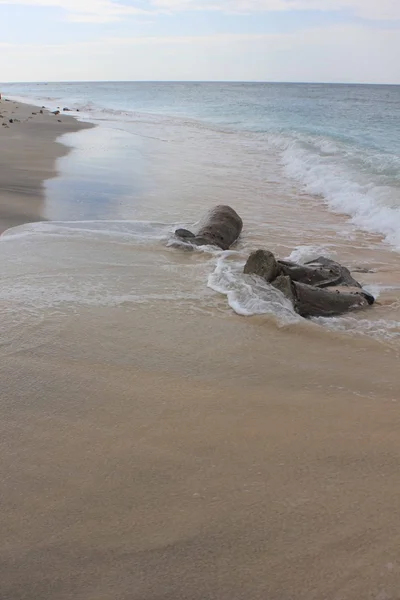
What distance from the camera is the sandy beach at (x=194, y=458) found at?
206cm

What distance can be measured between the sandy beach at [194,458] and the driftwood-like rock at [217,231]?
2414mm

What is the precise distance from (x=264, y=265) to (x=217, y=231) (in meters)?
1.90

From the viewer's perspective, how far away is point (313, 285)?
546 cm

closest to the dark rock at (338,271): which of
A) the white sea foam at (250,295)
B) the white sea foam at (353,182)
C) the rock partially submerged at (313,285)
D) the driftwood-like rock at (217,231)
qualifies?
the rock partially submerged at (313,285)

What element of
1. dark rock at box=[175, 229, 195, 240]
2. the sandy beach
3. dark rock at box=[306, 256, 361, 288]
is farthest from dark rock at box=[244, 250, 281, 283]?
dark rock at box=[175, 229, 195, 240]

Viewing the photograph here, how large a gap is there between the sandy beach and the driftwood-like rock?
7.92 ft

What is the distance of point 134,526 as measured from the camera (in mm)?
2260

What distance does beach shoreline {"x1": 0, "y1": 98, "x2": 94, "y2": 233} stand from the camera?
313 inches

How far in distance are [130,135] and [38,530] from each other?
66.3 feet

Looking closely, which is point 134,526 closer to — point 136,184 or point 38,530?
point 38,530

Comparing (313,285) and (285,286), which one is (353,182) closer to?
(313,285)

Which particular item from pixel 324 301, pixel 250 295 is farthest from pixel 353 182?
pixel 250 295

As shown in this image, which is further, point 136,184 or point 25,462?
point 136,184

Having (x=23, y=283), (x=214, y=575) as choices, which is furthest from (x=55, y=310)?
(x=214, y=575)
